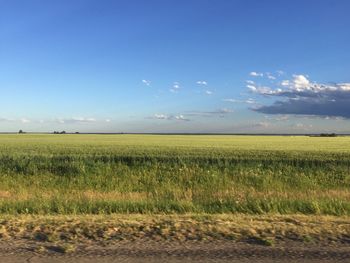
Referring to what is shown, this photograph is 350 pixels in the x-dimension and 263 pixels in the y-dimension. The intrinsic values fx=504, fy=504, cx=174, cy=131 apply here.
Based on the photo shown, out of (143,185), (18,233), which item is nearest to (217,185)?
(143,185)

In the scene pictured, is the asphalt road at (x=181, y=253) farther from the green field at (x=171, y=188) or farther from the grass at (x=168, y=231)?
the green field at (x=171, y=188)

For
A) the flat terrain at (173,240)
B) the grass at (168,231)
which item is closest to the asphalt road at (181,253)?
the flat terrain at (173,240)

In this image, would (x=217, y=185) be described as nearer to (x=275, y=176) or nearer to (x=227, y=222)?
(x=275, y=176)

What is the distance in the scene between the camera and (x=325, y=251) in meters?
6.41

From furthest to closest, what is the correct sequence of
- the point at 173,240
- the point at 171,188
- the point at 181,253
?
1. the point at 171,188
2. the point at 173,240
3. the point at 181,253

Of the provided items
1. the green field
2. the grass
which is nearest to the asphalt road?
the grass

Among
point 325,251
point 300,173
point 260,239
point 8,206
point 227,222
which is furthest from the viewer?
point 300,173

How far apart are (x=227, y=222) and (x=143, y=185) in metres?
11.9

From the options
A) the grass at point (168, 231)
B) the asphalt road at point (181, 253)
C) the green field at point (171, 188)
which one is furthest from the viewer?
the green field at point (171, 188)

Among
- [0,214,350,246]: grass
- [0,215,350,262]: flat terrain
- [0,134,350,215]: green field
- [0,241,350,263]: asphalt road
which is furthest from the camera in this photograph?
[0,134,350,215]: green field

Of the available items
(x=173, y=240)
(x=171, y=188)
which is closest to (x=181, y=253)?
(x=173, y=240)

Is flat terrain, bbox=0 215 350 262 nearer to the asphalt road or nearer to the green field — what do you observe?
the asphalt road

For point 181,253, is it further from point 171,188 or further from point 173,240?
point 171,188

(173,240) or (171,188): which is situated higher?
(173,240)
